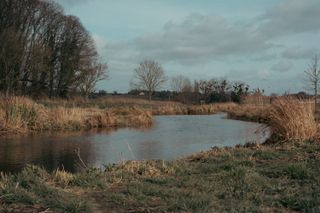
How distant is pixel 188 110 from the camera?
52250 mm

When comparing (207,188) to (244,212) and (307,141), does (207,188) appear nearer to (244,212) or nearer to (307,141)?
(244,212)

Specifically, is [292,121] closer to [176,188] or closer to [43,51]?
[176,188]

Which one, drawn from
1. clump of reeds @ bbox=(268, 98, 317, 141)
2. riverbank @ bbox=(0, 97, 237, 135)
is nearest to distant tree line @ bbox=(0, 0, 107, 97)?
riverbank @ bbox=(0, 97, 237, 135)

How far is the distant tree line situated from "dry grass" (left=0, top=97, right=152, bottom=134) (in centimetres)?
1363

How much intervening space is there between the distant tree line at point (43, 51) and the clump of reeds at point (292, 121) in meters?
30.3

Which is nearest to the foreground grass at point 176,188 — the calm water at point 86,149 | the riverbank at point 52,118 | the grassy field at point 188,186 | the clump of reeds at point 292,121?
the grassy field at point 188,186

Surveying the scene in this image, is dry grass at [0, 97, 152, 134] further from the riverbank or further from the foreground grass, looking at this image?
the foreground grass

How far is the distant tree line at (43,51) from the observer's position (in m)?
43.8

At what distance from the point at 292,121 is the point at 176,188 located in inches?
289

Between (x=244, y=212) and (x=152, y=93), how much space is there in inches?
2720

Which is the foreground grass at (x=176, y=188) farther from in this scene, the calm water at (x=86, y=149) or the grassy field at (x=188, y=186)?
the calm water at (x=86, y=149)

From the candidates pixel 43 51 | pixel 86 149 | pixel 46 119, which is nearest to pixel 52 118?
pixel 46 119

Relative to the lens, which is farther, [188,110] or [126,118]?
[188,110]

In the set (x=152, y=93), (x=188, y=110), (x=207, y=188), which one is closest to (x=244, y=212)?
(x=207, y=188)
